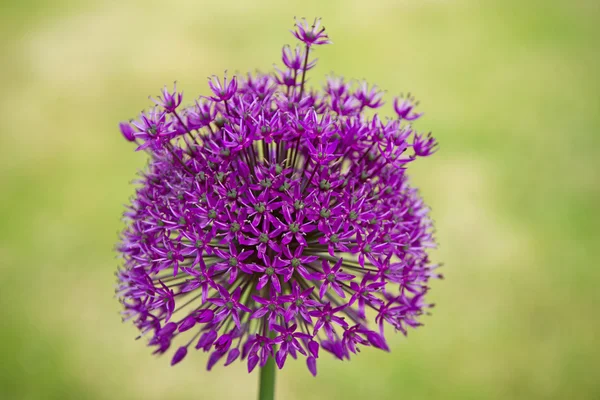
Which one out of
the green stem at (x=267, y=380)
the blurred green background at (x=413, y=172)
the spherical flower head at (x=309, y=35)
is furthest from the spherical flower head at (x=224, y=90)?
the blurred green background at (x=413, y=172)

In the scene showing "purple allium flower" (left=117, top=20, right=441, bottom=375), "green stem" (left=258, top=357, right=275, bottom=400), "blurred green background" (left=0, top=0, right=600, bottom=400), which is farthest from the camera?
"blurred green background" (left=0, top=0, right=600, bottom=400)

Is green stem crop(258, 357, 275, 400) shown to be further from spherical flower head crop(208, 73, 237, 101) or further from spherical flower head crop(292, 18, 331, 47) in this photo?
spherical flower head crop(292, 18, 331, 47)

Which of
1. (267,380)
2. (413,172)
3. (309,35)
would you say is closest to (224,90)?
(309,35)

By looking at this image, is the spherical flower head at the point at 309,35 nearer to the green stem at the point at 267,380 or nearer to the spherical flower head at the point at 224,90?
the spherical flower head at the point at 224,90

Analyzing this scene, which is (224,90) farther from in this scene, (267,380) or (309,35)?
(267,380)

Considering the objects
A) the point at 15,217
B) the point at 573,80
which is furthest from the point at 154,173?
the point at 573,80

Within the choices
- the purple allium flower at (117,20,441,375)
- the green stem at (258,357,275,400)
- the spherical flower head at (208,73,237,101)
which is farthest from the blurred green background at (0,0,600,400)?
the spherical flower head at (208,73,237,101)

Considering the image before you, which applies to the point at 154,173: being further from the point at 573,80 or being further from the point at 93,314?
the point at 573,80

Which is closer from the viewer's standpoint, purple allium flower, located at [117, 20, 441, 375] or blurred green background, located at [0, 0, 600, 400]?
purple allium flower, located at [117, 20, 441, 375]
